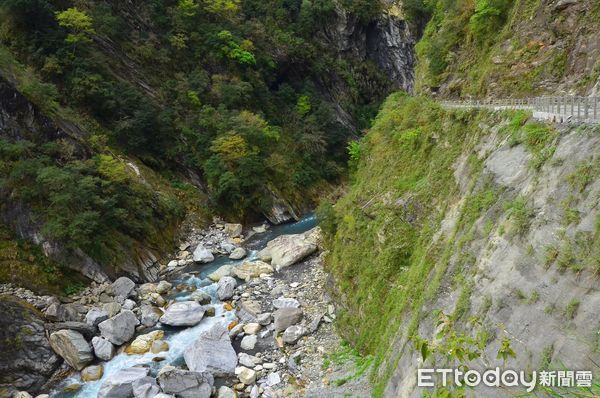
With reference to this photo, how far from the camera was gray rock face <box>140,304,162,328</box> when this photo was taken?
15859mm

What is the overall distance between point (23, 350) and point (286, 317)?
9607 mm

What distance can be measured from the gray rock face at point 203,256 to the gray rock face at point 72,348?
8379mm

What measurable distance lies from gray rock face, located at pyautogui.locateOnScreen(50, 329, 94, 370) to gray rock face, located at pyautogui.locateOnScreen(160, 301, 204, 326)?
114 inches

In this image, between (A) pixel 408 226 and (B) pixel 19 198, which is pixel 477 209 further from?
(B) pixel 19 198

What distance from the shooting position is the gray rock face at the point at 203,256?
2222 centimetres

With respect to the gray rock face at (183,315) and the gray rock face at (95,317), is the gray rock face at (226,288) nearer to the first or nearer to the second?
the gray rock face at (183,315)

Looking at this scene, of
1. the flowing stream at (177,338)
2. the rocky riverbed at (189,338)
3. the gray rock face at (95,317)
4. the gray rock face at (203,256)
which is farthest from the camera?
the gray rock face at (203,256)

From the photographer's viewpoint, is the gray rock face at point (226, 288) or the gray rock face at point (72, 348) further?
the gray rock face at point (226, 288)

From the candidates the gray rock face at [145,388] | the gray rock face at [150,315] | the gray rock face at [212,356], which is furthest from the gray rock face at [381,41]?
the gray rock face at [145,388]

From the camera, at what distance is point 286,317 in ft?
49.2

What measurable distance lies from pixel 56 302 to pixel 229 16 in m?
33.4

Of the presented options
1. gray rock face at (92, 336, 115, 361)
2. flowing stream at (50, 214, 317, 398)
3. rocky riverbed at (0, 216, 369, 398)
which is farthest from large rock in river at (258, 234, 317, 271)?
gray rock face at (92, 336, 115, 361)

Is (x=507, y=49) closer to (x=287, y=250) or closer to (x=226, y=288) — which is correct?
(x=287, y=250)

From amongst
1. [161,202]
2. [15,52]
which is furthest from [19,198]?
[15,52]
